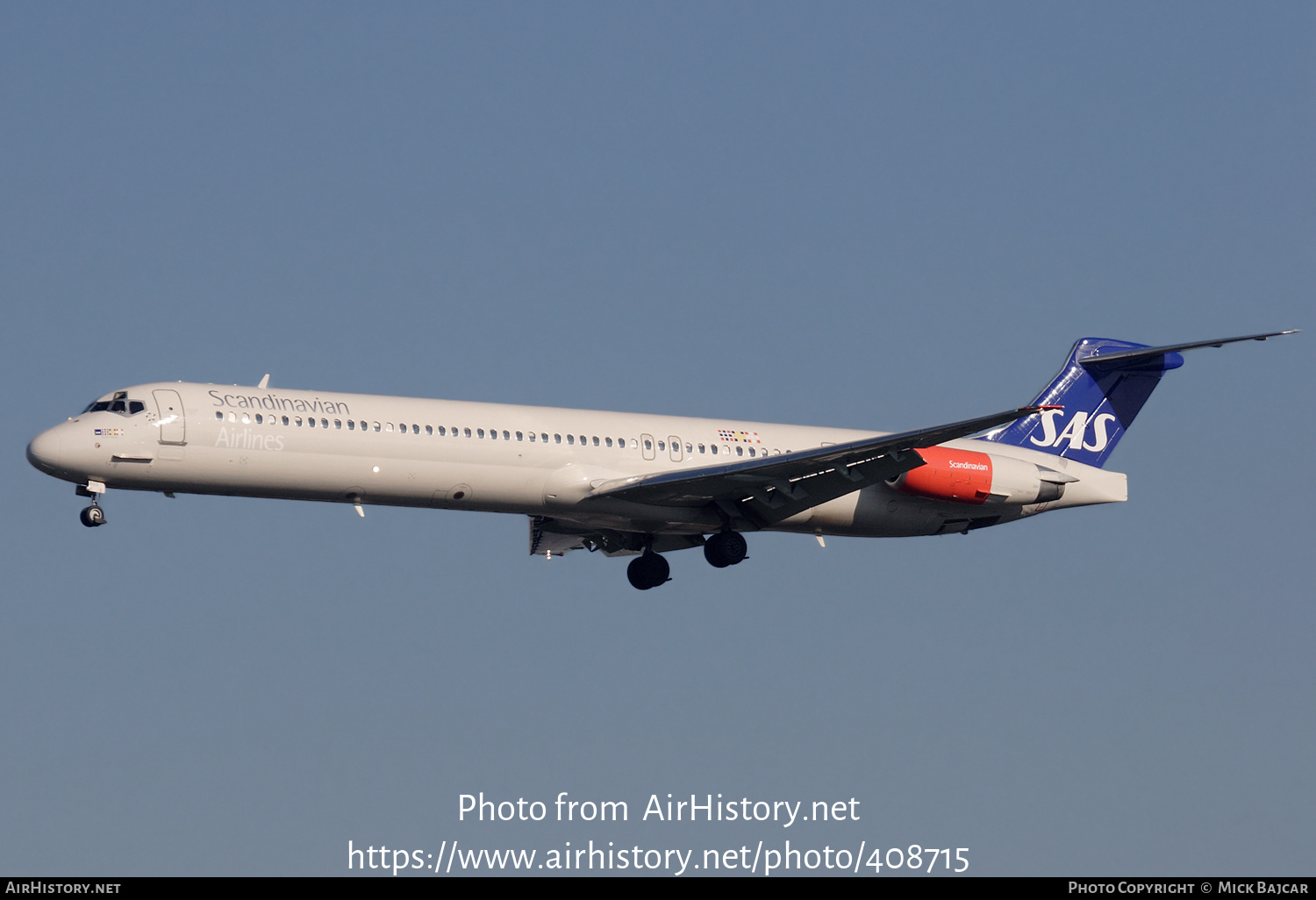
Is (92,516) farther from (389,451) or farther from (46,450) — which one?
(389,451)

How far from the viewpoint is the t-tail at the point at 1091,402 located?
3619cm

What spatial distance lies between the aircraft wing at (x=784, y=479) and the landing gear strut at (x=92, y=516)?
8.21 metres

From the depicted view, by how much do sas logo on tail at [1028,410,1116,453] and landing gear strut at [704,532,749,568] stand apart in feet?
24.3

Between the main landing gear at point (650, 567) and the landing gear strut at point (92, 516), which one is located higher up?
the main landing gear at point (650, 567)

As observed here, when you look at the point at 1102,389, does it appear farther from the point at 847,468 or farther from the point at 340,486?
the point at 340,486

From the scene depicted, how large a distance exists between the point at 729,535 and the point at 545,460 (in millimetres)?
4447

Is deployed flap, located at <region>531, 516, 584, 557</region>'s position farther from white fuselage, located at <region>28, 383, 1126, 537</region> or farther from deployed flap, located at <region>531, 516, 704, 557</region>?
white fuselage, located at <region>28, 383, 1126, 537</region>

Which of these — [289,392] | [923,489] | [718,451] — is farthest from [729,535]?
[289,392]

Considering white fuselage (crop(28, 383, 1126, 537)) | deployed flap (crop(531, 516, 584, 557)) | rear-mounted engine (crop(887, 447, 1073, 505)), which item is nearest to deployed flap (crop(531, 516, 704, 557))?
deployed flap (crop(531, 516, 584, 557))

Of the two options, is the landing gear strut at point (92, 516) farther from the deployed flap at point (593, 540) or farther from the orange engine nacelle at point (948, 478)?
the orange engine nacelle at point (948, 478)

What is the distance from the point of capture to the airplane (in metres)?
28.4

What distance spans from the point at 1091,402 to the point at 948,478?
550 centimetres

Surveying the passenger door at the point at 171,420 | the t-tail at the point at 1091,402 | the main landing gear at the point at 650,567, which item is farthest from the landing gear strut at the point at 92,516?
the t-tail at the point at 1091,402

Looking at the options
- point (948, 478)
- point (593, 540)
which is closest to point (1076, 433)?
point (948, 478)
